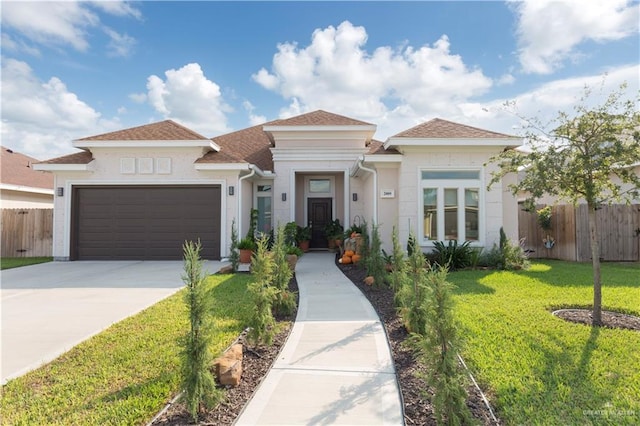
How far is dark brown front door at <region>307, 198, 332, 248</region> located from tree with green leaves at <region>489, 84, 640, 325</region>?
1060cm

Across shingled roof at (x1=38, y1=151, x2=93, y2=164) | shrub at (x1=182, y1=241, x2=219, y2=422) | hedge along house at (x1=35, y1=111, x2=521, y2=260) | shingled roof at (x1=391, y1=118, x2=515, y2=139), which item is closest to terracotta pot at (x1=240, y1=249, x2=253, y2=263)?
hedge along house at (x1=35, y1=111, x2=521, y2=260)

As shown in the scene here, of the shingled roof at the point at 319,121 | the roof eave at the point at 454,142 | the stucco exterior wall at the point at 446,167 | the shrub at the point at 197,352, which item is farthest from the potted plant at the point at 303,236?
the shrub at the point at 197,352

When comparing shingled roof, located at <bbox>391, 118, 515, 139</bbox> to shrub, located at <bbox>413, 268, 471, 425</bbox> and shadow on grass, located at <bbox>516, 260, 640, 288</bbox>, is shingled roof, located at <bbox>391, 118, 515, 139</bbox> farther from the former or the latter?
shrub, located at <bbox>413, 268, 471, 425</bbox>

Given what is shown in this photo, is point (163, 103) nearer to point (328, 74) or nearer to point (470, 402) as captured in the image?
point (328, 74)

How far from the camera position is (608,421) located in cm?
275

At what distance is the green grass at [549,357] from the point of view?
2904 mm

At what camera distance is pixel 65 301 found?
6.64 metres

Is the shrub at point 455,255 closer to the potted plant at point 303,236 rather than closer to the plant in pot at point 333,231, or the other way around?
the plant in pot at point 333,231

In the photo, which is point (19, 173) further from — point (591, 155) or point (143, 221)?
point (591, 155)

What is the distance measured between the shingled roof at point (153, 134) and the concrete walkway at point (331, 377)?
928cm

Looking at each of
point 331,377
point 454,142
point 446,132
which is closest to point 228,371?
point 331,377

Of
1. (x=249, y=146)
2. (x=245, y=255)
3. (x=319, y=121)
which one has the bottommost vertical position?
(x=245, y=255)

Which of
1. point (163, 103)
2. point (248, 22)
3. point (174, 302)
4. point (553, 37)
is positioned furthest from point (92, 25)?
point (553, 37)

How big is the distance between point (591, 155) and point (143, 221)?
13.2 meters
